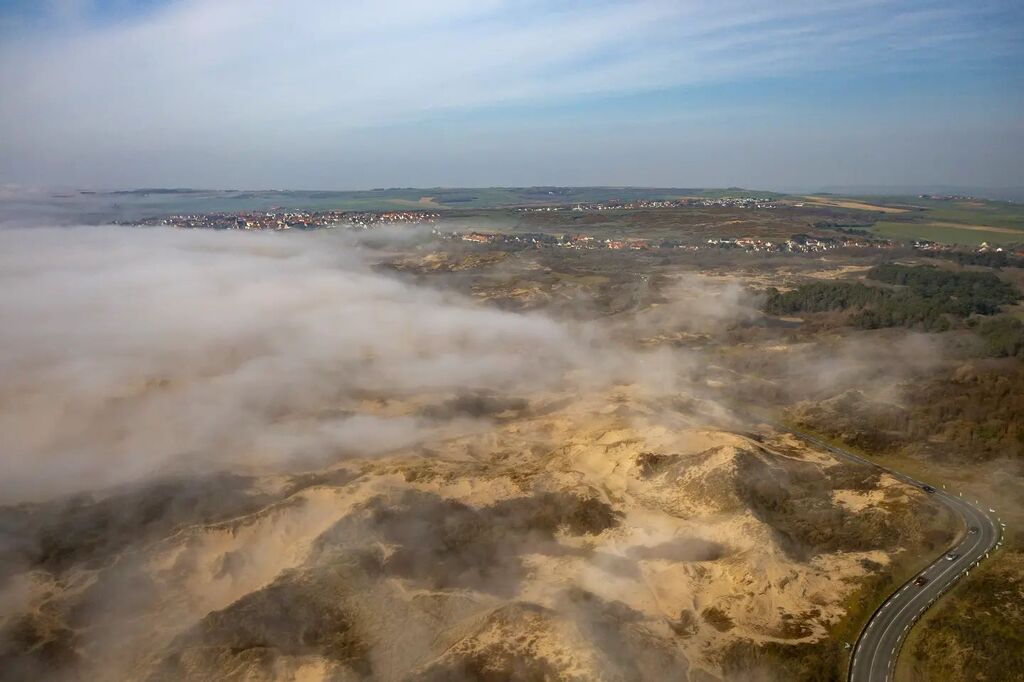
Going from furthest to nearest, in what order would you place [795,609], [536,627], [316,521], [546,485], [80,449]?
[80,449], [546,485], [316,521], [795,609], [536,627]

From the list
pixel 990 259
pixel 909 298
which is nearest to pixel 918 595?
pixel 909 298

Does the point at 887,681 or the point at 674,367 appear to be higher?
the point at 674,367

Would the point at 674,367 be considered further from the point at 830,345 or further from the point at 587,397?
the point at 830,345

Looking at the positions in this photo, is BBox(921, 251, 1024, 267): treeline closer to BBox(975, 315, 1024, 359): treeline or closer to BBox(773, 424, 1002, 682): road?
BBox(975, 315, 1024, 359): treeline

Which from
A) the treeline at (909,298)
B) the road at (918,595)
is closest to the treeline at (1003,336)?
the treeline at (909,298)

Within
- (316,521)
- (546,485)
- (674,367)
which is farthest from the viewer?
(674,367)

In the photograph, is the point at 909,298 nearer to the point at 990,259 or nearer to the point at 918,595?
the point at 990,259

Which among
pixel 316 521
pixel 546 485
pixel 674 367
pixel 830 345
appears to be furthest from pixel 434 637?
pixel 830 345
